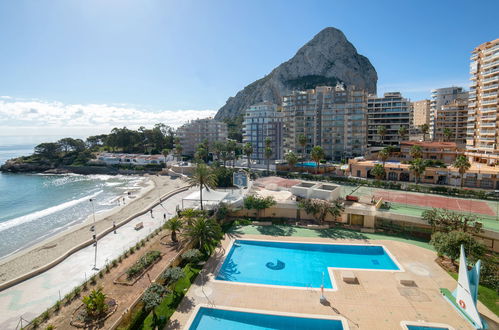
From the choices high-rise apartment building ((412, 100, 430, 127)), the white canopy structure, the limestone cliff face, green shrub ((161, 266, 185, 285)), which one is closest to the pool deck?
green shrub ((161, 266, 185, 285))

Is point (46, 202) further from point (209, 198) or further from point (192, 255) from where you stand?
point (192, 255)

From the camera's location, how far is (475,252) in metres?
23.2

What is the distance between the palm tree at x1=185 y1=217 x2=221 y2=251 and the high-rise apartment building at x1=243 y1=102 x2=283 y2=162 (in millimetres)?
63178

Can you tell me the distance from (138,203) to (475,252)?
161 ft

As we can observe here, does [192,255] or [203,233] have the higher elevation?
[203,233]

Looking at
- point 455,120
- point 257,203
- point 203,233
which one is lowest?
point 203,233

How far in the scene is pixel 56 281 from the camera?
77.6 feet

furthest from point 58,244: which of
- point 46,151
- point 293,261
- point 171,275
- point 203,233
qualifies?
point 46,151

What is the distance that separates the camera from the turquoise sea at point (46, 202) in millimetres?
40156

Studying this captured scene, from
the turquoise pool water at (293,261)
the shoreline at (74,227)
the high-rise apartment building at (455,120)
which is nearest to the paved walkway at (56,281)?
the shoreline at (74,227)

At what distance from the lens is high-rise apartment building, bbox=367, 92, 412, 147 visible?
88.9 meters

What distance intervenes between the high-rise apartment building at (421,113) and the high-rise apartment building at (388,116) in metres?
42.9

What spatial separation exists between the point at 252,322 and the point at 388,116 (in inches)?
3534

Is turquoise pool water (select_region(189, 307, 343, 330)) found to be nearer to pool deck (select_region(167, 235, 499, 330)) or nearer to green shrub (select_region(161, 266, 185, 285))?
pool deck (select_region(167, 235, 499, 330))
